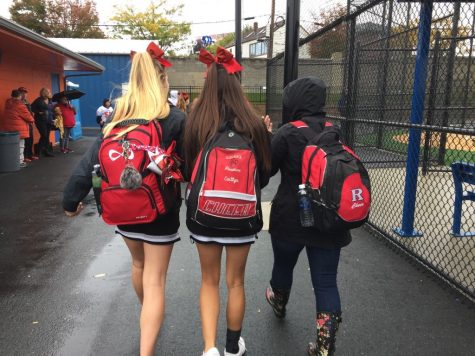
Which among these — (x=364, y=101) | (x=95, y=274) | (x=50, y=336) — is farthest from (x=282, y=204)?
(x=364, y=101)

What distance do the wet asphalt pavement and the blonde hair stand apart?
1.53m

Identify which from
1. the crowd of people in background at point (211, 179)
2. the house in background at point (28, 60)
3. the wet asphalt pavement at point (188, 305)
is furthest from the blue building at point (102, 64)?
the crowd of people in background at point (211, 179)

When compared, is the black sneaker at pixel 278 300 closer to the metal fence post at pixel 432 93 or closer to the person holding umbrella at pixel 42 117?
the metal fence post at pixel 432 93

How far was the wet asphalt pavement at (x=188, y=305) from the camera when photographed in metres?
2.82

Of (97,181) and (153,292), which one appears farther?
(153,292)

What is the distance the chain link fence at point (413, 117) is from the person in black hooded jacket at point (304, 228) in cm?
132

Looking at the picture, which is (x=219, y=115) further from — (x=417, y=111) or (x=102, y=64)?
(x=102, y=64)

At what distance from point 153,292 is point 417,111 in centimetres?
321

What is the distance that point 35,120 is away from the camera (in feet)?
37.3

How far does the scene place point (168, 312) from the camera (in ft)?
10.6

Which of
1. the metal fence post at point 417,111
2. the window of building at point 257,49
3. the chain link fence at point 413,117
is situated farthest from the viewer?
the window of building at point 257,49

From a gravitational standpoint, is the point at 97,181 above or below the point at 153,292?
above

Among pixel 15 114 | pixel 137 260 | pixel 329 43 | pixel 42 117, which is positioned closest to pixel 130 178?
pixel 137 260

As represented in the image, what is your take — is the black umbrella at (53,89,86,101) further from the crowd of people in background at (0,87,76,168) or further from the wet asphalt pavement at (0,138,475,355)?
the wet asphalt pavement at (0,138,475,355)
